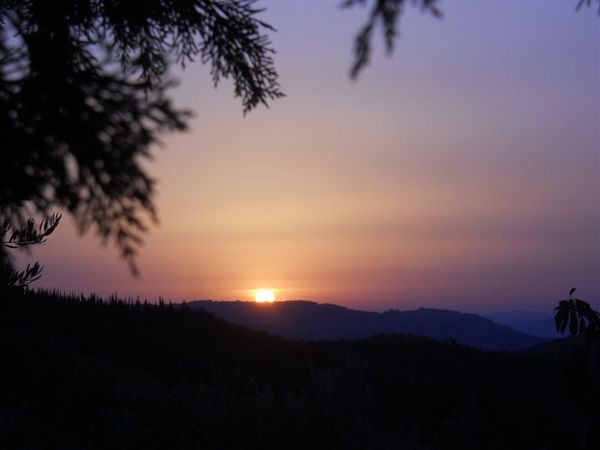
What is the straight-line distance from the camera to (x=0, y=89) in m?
3.08

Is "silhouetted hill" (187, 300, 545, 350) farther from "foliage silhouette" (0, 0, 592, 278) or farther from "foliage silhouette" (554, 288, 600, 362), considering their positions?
"foliage silhouette" (0, 0, 592, 278)

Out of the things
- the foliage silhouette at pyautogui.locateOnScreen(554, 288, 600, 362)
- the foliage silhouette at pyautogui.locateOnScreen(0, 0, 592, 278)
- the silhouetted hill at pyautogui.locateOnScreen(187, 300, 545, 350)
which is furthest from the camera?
the silhouetted hill at pyautogui.locateOnScreen(187, 300, 545, 350)

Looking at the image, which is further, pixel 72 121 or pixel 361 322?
pixel 361 322

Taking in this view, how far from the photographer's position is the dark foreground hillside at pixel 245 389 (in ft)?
24.1

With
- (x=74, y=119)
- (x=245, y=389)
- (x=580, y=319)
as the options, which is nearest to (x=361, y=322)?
(x=245, y=389)

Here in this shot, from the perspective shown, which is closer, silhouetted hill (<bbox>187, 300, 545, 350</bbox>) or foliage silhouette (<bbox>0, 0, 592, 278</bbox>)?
foliage silhouette (<bbox>0, 0, 592, 278</bbox>)

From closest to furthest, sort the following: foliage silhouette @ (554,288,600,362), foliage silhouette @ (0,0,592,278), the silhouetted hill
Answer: foliage silhouette @ (0,0,592,278) < foliage silhouette @ (554,288,600,362) < the silhouetted hill

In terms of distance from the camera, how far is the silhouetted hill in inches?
2254

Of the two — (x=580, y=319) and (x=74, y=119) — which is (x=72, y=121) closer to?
(x=74, y=119)

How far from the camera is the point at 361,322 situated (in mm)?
70562

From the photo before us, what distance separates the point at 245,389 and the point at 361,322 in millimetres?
60255

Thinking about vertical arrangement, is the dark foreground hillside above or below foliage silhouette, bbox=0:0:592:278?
below

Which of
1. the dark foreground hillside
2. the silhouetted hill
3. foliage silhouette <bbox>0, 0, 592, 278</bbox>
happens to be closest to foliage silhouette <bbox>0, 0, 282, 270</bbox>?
foliage silhouette <bbox>0, 0, 592, 278</bbox>

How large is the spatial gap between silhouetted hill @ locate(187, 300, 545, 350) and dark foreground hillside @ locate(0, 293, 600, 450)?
110 ft
